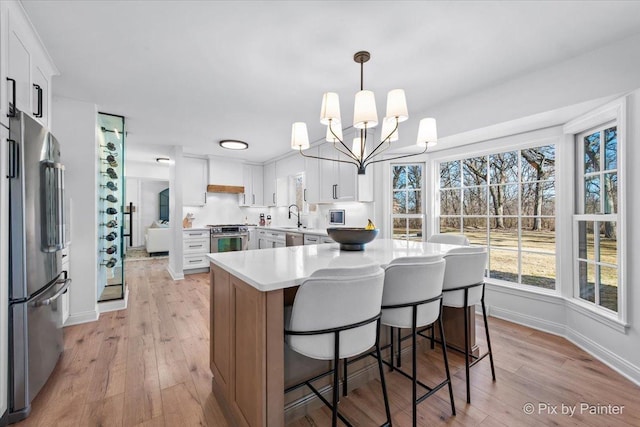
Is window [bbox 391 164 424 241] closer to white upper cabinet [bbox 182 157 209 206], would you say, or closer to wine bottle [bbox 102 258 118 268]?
wine bottle [bbox 102 258 118 268]

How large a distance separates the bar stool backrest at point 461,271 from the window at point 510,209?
165 cm

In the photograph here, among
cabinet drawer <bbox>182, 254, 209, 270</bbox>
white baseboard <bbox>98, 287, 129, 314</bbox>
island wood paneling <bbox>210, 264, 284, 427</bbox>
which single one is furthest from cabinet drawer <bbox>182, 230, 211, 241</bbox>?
island wood paneling <bbox>210, 264, 284, 427</bbox>

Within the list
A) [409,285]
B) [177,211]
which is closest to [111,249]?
[177,211]

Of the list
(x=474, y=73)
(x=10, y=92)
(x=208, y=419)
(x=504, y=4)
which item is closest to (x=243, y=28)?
(x=10, y=92)

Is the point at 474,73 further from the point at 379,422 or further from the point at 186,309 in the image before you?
the point at 186,309

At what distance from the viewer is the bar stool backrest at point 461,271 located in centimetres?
182

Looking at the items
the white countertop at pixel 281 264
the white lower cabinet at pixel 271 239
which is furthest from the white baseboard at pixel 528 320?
the white lower cabinet at pixel 271 239

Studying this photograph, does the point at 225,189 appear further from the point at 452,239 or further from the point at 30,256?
the point at 452,239

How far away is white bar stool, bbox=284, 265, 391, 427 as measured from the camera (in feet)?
3.97

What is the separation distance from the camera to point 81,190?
10.0 feet

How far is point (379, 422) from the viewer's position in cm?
161

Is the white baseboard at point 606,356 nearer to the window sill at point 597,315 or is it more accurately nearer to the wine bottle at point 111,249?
the window sill at point 597,315

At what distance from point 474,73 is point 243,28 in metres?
1.99

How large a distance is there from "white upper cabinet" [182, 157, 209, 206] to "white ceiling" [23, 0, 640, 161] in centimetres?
266
